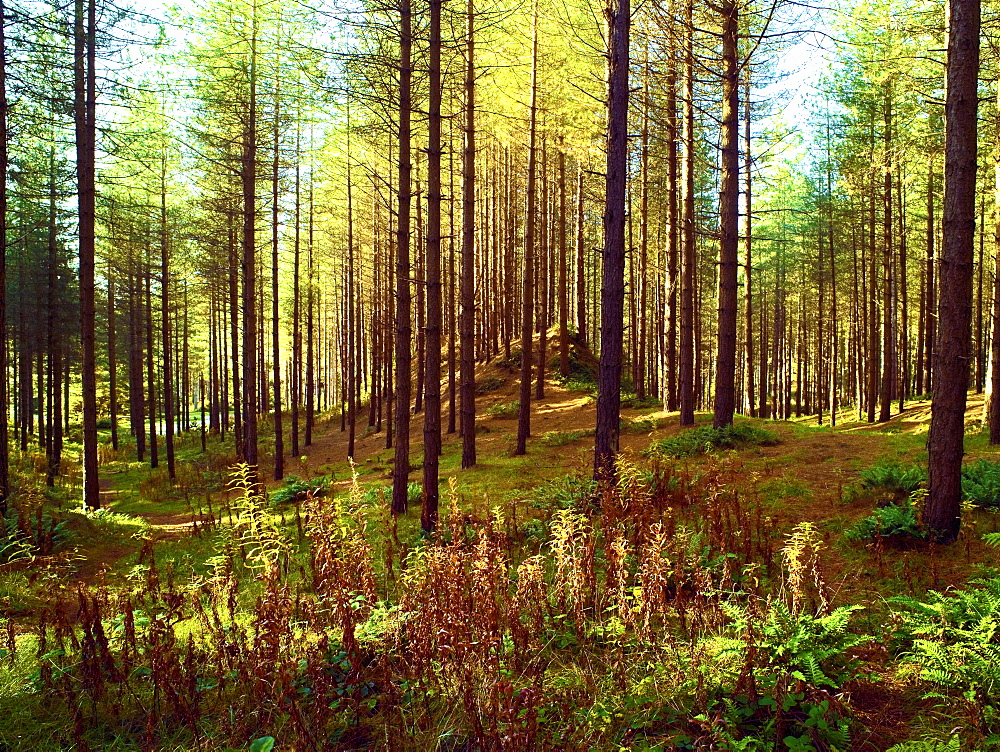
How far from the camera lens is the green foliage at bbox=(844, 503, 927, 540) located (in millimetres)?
5906

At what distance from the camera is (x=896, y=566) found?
550cm

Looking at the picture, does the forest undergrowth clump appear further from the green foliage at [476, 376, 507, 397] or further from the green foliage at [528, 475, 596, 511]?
the green foliage at [476, 376, 507, 397]

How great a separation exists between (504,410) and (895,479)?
14.9 metres

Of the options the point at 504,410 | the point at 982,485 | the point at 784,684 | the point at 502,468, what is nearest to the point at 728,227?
the point at 982,485

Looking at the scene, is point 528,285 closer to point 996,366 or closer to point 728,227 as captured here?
point 728,227

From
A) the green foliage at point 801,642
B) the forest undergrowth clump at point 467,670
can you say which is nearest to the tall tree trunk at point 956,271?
the forest undergrowth clump at point 467,670

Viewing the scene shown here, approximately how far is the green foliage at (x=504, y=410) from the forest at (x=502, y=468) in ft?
0.70

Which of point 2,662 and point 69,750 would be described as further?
point 2,662

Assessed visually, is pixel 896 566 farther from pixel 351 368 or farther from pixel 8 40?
pixel 351 368

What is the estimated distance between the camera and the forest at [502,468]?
356cm

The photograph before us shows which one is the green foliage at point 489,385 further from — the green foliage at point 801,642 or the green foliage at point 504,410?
the green foliage at point 801,642

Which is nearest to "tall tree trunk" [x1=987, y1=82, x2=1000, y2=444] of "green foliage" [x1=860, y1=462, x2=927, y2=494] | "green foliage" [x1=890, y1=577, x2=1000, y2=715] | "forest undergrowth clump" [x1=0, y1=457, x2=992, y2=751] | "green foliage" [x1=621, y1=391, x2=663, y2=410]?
"green foliage" [x1=860, y1=462, x2=927, y2=494]

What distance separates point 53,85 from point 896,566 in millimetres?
16941

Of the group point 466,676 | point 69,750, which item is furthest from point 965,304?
point 69,750
